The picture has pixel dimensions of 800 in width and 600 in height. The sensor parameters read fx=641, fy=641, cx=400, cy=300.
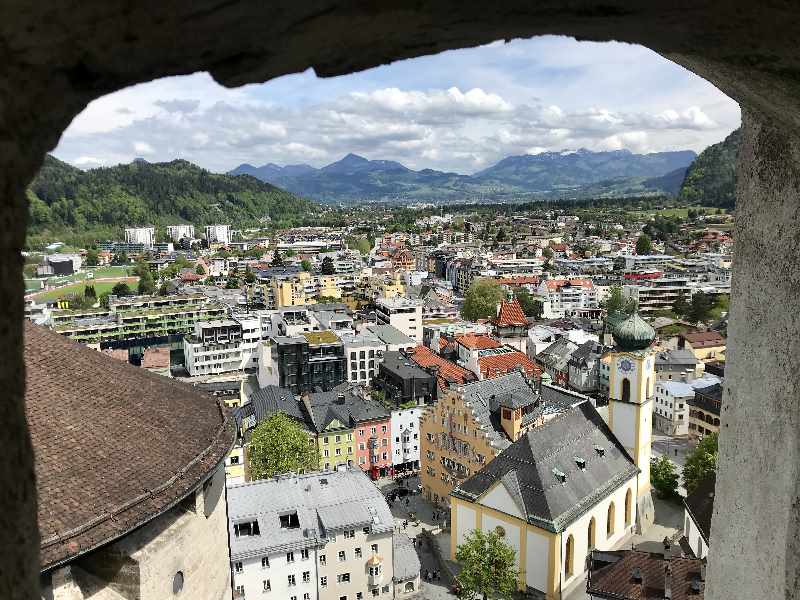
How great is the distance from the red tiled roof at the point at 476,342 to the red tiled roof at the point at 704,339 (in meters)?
20.7

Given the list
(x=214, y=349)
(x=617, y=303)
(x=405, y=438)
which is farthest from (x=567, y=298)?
(x=405, y=438)

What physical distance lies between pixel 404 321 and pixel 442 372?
20516 millimetres

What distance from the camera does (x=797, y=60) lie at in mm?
2803

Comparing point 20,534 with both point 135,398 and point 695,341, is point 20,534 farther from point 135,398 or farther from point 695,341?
point 695,341

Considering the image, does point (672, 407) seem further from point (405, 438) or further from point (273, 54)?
point (273, 54)

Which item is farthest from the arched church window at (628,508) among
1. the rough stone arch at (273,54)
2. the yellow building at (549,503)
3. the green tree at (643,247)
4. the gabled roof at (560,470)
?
the green tree at (643,247)

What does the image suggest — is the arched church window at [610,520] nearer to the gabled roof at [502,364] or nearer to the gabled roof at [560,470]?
the gabled roof at [560,470]

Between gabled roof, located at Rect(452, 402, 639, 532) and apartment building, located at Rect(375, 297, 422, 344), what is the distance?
38.3m

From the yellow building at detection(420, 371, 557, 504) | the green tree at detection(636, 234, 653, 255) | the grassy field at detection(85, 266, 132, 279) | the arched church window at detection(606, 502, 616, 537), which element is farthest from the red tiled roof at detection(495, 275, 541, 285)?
the grassy field at detection(85, 266, 132, 279)

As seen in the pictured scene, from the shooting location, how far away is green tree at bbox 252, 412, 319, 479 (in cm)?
3144

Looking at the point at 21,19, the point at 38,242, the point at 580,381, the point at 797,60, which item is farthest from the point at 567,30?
the point at 38,242

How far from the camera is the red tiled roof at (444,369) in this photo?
4722cm

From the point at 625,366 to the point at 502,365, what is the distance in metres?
20.3

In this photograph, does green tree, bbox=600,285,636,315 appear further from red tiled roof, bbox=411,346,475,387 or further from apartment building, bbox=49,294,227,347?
apartment building, bbox=49,294,227,347
